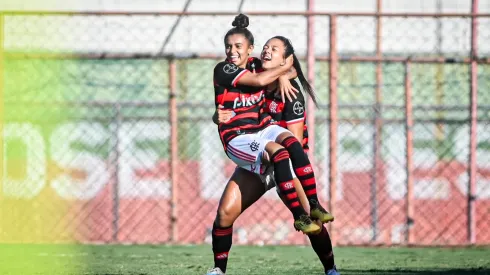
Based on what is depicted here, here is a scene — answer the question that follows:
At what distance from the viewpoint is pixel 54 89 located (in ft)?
39.0

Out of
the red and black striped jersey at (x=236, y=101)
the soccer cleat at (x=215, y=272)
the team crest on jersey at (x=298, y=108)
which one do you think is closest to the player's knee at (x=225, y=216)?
the soccer cleat at (x=215, y=272)

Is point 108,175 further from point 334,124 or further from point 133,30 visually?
point 334,124

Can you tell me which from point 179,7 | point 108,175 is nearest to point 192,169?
point 108,175

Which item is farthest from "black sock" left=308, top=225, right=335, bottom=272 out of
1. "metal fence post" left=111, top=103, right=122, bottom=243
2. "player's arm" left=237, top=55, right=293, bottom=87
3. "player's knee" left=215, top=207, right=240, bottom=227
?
"metal fence post" left=111, top=103, right=122, bottom=243

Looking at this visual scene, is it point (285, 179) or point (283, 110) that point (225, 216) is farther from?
point (283, 110)

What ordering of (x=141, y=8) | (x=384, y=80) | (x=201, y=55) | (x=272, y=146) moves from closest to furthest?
(x=272, y=146), (x=201, y=55), (x=141, y=8), (x=384, y=80)

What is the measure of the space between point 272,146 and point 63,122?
20.8 feet

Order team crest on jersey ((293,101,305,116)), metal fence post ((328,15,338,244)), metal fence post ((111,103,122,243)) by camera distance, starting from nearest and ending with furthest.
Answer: team crest on jersey ((293,101,305,116)) → metal fence post ((328,15,338,244)) → metal fence post ((111,103,122,243))

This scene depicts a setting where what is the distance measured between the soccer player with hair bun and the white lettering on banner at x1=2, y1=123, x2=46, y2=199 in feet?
18.6

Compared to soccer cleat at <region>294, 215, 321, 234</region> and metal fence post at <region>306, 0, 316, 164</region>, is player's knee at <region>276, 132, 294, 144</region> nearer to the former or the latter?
Answer: soccer cleat at <region>294, 215, 321, 234</region>

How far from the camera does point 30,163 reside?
487 inches

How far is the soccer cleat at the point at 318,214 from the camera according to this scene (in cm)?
654

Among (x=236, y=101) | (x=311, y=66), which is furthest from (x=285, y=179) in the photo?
(x=311, y=66)

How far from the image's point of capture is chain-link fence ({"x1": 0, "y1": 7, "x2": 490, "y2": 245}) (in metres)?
11.5
